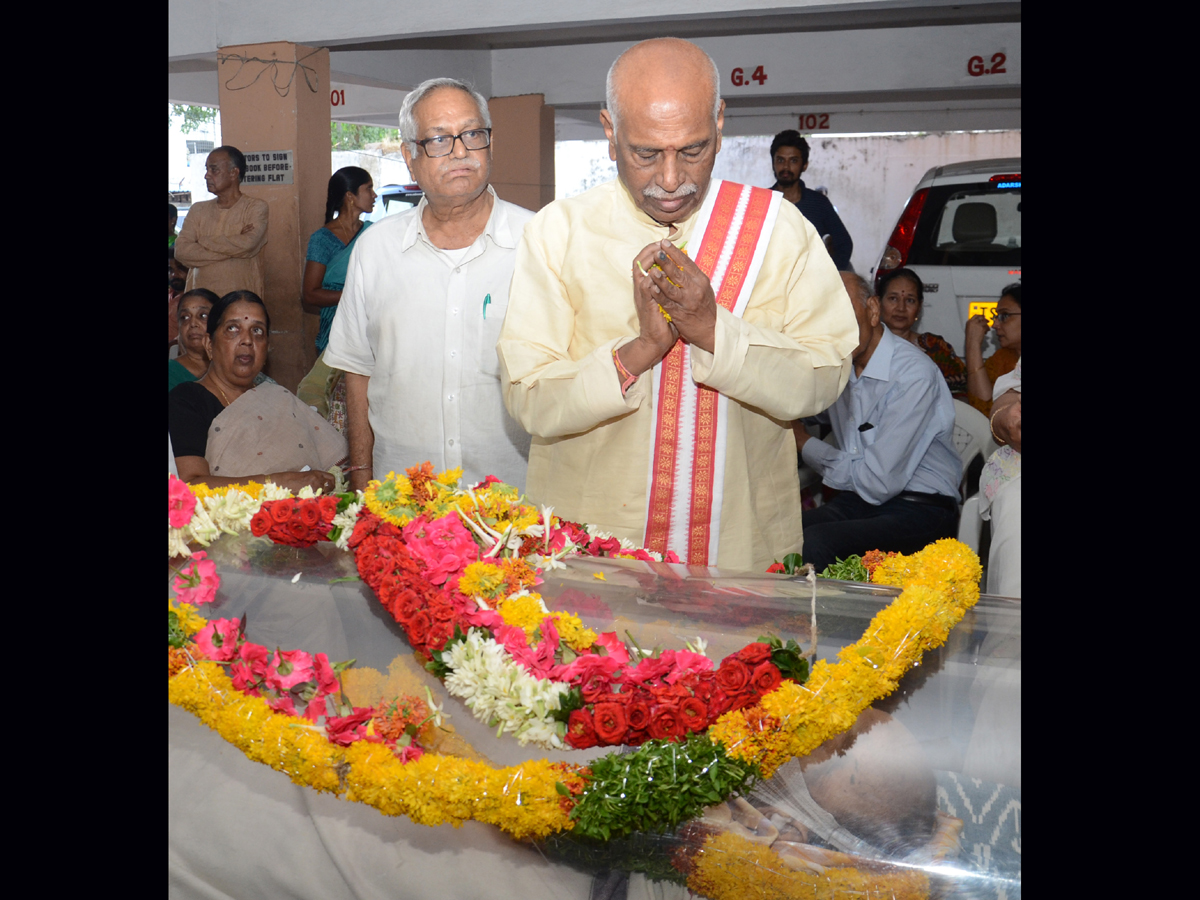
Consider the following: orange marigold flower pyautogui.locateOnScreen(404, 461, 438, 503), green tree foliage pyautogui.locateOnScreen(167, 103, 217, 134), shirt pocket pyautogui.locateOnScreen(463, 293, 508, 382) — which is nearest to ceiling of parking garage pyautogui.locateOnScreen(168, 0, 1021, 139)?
shirt pocket pyautogui.locateOnScreen(463, 293, 508, 382)

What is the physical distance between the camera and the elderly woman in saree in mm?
3225

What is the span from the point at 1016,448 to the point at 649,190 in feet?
4.77

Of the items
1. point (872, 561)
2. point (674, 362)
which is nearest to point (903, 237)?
point (674, 362)

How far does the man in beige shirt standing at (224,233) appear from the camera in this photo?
609 cm

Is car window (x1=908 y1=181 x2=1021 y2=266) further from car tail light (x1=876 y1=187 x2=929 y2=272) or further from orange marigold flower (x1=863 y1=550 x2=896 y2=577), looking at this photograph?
orange marigold flower (x1=863 y1=550 x2=896 y2=577)

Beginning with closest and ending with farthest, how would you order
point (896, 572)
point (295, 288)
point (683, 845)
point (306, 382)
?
1. point (683, 845)
2. point (896, 572)
3. point (306, 382)
4. point (295, 288)

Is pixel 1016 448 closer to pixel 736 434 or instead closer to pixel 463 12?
pixel 736 434

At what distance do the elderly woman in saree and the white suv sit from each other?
4.09 meters

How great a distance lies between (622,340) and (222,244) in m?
4.54

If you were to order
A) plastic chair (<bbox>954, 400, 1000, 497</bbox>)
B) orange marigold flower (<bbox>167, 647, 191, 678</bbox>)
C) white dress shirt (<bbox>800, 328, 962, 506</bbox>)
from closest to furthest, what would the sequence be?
orange marigold flower (<bbox>167, 647, 191, 678</bbox>)
white dress shirt (<bbox>800, 328, 962, 506</bbox>)
plastic chair (<bbox>954, 400, 1000, 497</bbox>)

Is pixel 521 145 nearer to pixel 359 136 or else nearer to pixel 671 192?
pixel 671 192

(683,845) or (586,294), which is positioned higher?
(586,294)

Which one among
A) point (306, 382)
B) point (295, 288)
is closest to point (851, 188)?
point (295, 288)

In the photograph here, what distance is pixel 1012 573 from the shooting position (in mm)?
2877
